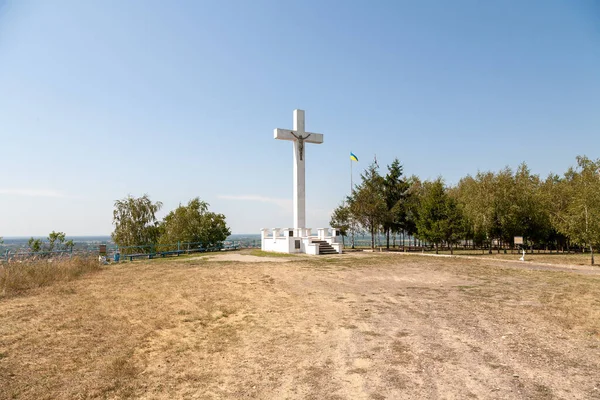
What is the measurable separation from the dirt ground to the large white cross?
61.7 ft

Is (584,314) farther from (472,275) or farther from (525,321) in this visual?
(472,275)

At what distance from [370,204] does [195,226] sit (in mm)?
18502

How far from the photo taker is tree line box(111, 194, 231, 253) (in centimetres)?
3853

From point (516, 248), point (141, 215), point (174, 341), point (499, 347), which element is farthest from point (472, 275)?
point (141, 215)

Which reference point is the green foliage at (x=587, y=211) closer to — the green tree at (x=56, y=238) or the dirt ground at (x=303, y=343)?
the dirt ground at (x=303, y=343)

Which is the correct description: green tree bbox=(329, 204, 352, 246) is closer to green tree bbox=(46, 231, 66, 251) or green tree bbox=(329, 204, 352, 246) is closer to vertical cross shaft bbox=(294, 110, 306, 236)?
vertical cross shaft bbox=(294, 110, 306, 236)

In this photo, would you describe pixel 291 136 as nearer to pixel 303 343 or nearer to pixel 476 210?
pixel 476 210

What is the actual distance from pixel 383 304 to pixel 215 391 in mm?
6339

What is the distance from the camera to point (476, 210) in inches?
1309

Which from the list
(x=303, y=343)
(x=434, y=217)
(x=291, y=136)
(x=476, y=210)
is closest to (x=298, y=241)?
(x=291, y=136)

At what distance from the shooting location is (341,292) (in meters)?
12.2

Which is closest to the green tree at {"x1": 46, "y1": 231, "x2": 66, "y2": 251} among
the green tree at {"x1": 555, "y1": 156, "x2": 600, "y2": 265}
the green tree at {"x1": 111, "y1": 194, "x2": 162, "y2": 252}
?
the green tree at {"x1": 111, "y1": 194, "x2": 162, "y2": 252}

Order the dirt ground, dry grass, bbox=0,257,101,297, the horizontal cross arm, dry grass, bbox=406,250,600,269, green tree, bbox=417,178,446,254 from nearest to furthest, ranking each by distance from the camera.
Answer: the dirt ground < dry grass, bbox=0,257,101,297 < dry grass, bbox=406,250,600,269 < green tree, bbox=417,178,446,254 < the horizontal cross arm

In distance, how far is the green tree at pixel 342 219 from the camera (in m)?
40.3
